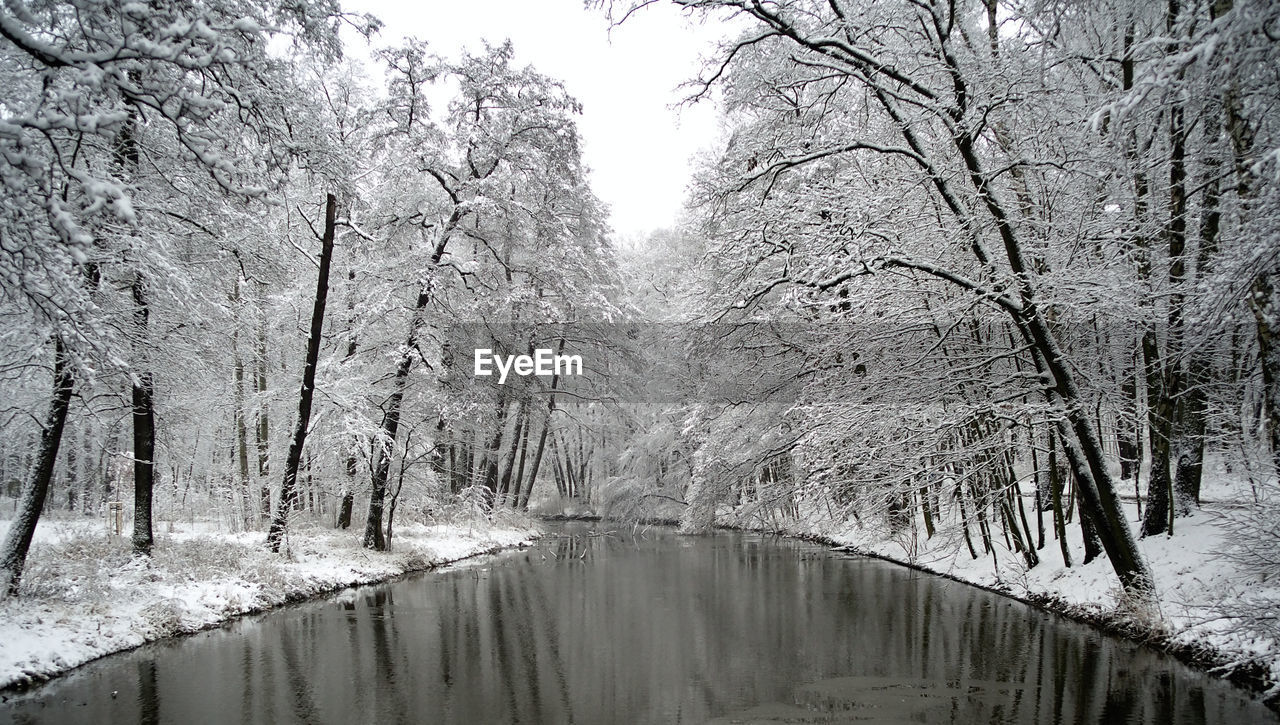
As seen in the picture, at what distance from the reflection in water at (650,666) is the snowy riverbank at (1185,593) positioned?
34cm

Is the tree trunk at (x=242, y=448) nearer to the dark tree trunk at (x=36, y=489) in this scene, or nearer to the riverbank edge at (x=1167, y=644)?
the dark tree trunk at (x=36, y=489)

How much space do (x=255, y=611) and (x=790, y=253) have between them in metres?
9.85

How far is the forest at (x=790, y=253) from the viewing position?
4.82 meters

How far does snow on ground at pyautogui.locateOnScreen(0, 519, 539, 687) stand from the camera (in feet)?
26.5

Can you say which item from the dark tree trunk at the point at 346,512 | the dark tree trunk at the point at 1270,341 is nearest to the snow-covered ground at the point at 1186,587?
the dark tree trunk at the point at 1270,341

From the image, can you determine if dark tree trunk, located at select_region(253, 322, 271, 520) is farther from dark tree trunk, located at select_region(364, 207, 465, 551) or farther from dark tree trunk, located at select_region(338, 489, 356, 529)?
dark tree trunk, located at select_region(364, 207, 465, 551)

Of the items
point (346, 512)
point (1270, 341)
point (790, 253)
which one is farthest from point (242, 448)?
point (1270, 341)

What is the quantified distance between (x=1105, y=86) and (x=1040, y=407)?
5.03 meters

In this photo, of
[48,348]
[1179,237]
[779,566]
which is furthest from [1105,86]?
[48,348]

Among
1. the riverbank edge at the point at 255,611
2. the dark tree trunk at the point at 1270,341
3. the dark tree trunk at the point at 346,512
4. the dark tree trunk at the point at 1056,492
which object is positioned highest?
the dark tree trunk at the point at 1270,341

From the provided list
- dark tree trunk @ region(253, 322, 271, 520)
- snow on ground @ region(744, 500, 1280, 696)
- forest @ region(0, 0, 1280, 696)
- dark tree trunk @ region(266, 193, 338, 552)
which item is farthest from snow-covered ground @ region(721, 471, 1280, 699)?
dark tree trunk @ region(253, 322, 271, 520)

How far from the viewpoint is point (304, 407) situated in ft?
47.8

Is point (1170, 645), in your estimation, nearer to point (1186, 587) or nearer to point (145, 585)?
point (1186, 587)

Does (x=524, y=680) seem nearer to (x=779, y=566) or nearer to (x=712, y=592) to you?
(x=712, y=592)
